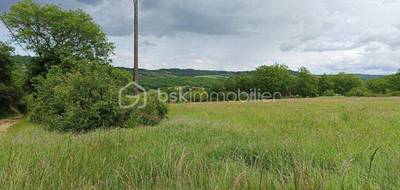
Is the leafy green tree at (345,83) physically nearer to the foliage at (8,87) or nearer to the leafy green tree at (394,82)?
the leafy green tree at (394,82)

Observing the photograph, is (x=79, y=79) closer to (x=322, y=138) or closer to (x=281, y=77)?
(x=322, y=138)

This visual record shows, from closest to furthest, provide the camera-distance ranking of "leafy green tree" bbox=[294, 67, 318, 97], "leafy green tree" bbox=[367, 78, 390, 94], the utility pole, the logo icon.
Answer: the logo icon, the utility pole, "leafy green tree" bbox=[367, 78, 390, 94], "leafy green tree" bbox=[294, 67, 318, 97]

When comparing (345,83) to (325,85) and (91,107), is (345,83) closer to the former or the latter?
(325,85)

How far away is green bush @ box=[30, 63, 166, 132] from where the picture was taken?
49.7 feet

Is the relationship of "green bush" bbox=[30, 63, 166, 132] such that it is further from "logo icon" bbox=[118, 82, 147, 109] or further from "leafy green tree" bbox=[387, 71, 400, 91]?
"leafy green tree" bbox=[387, 71, 400, 91]

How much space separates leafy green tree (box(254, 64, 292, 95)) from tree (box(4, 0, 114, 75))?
69704mm

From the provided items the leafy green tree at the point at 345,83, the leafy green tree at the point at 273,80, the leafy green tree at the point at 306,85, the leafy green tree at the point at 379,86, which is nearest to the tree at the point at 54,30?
the leafy green tree at the point at 273,80

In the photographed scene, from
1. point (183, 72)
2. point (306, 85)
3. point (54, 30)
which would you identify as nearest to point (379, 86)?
point (306, 85)

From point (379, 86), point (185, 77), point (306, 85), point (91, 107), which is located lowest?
point (91, 107)

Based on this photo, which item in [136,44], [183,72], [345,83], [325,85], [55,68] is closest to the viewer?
[136,44]

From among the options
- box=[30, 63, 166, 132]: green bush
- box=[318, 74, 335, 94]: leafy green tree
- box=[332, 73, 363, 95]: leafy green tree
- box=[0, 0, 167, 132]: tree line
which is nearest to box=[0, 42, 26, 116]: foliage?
box=[0, 0, 167, 132]: tree line

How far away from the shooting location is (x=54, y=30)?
42.6m

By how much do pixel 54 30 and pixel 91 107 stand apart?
30770mm

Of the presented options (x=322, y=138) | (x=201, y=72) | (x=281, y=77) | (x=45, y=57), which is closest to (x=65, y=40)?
(x=45, y=57)
